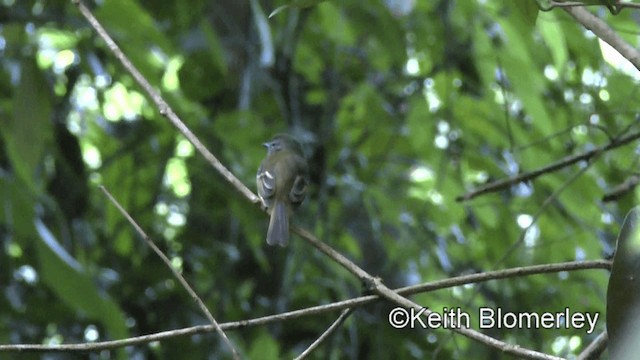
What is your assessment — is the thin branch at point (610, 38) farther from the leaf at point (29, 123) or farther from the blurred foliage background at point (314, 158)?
the leaf at point (29, 123)

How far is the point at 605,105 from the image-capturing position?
2.68m

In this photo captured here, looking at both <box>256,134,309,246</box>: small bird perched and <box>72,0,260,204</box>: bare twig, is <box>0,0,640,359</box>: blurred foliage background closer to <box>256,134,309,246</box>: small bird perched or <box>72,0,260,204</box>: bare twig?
<box>256,134,309,246</box>: small bird perched

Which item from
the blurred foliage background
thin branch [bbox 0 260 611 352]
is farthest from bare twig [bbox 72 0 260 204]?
the blurred foliage background

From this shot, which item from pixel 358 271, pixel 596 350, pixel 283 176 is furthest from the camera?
pixel 283 176

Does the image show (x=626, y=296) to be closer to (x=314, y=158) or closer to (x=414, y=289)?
(x=414, y=289)

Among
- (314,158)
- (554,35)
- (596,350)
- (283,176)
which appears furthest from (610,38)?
(314,158)

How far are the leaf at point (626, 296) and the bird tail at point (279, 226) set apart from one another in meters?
1.46

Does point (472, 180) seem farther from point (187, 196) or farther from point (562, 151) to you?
point (187, 196)

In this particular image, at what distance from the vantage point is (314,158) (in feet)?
12.0

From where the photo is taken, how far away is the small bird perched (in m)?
3.01

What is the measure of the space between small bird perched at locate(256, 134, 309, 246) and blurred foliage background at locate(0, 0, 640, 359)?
0.34 ft

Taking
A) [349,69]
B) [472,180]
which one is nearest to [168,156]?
[349,69]

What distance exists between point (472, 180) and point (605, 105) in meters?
1.27

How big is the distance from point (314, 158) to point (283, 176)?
46cm
